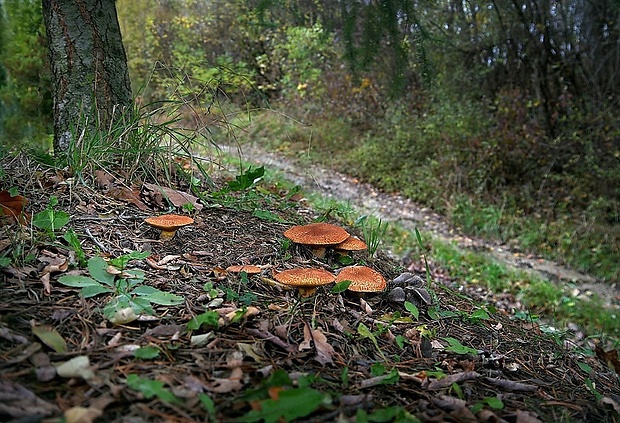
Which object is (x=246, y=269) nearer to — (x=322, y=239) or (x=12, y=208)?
(x=322, y=239)

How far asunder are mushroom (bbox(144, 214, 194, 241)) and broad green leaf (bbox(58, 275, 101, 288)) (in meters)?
0.51

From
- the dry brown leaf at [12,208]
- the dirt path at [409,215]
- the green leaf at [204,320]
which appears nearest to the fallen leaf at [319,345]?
the green leaf at [204,320]

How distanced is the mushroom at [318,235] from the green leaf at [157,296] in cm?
71

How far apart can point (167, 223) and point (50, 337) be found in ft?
2.95

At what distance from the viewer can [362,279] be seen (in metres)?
2.00

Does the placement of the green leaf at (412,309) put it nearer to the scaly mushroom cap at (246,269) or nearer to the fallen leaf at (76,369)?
the scaly mushroom cap at (246,269)

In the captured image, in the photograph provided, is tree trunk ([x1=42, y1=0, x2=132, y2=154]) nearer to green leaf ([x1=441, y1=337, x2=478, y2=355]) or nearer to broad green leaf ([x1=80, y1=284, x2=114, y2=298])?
broad green leaf ([x1=80, y1=284, x2=114, y2=298])

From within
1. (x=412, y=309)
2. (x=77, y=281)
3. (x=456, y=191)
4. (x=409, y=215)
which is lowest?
(x=409, y=215)

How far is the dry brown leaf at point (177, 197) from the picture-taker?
2684mm

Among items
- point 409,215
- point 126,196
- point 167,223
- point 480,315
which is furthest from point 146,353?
point 409,215

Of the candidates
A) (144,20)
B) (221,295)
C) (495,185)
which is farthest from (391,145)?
(144,20)

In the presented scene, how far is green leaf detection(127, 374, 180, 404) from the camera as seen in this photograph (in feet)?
3.76

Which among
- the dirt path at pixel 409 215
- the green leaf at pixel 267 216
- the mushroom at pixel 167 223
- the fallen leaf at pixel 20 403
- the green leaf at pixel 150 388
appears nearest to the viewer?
the fallen leaf at pixel 20 403

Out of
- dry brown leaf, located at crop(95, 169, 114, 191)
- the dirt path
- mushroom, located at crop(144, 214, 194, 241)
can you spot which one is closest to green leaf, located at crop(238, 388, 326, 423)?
mushroom, located at crop(144, 214, 194, 241)
